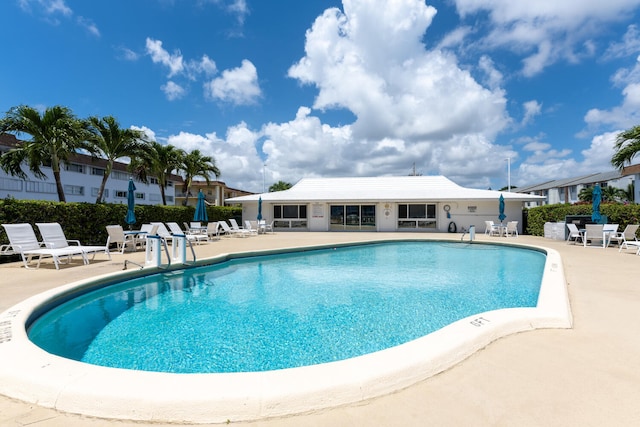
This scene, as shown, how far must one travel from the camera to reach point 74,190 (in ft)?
116

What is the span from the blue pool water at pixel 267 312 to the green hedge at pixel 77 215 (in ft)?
17.0

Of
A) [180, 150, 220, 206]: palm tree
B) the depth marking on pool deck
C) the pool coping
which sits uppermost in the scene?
[180, 150, 220, 206]: palm tree

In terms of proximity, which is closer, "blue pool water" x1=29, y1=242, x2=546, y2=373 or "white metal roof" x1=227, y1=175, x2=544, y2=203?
"blue pool water" x1=29, y1=242, x2=546, y2=373

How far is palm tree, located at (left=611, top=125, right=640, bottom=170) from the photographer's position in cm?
1332

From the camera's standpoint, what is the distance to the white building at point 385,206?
2205cm

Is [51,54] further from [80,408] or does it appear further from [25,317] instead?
[80,408]

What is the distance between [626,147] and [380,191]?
45.5ft

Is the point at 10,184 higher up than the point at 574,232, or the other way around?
the point at 10,184

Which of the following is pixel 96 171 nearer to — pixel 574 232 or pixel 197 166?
pixel 197 166

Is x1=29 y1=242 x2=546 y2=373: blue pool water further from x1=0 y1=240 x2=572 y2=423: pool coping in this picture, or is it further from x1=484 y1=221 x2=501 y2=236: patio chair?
x1=484 y1=221 x2=501 y2=236: patio chair

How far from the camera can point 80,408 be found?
2072mm

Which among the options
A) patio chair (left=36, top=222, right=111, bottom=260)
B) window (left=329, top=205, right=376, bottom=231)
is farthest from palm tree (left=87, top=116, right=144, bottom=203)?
window (left=329, top=205, right=376, bottom=231)

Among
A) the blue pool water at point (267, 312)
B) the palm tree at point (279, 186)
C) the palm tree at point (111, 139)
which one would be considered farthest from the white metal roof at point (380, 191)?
the palm tree at point (279, 186)

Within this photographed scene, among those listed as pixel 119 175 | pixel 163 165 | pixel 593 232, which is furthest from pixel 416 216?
pixel 119 175
